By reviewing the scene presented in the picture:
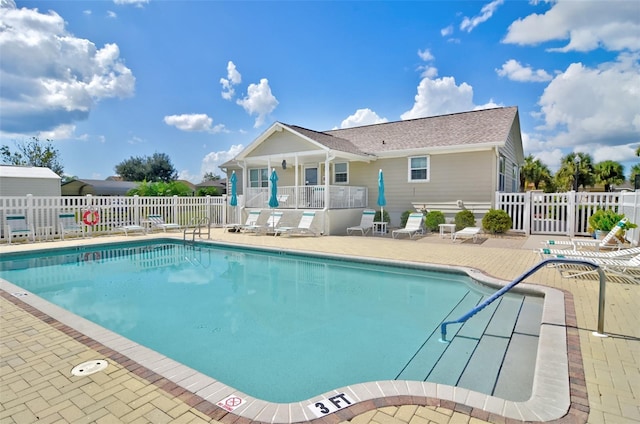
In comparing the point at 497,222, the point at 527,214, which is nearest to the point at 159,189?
the point at 497,222

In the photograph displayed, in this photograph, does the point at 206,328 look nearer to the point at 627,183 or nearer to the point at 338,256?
the point at 338,256

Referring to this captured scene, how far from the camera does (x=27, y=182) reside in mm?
18812

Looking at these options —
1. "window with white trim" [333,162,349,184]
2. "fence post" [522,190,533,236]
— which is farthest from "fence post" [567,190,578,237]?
"window with white trim" [333,162,349,184]

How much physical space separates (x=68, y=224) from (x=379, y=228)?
13391 mm

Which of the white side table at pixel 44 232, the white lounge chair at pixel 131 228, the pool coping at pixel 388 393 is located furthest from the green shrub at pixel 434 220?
the white side table at pixel 44 232

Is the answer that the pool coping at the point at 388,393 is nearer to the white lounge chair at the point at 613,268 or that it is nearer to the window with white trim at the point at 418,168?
the white lounge chair at the point at 613,268

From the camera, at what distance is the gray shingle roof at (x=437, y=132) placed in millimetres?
15102

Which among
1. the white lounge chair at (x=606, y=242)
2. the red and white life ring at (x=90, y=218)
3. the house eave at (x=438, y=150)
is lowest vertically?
the white lounge chair at (x=606, y=242)

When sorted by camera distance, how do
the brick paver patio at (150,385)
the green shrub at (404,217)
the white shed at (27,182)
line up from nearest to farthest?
the brick paver patio at (150,385) → the green shrub at (404,217) → the white shed at (27,182)

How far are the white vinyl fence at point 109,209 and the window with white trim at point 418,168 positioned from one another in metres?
9.60

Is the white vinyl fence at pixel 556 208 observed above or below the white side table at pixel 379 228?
above

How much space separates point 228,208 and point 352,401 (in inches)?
701

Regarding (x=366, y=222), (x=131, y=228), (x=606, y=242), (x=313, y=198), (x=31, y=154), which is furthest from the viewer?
(x=31, y=154)

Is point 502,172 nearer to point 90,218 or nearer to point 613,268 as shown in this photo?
point 613,268
